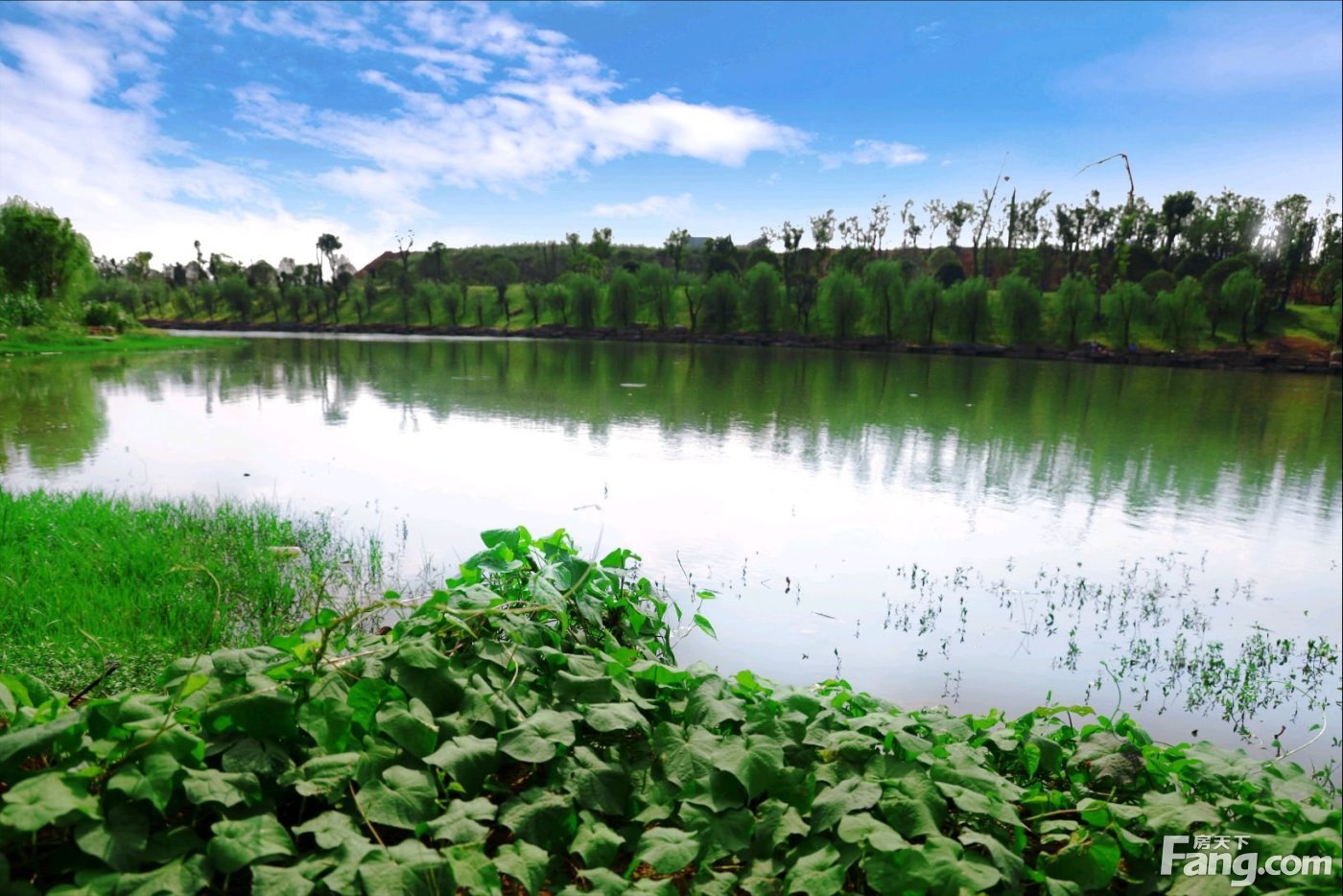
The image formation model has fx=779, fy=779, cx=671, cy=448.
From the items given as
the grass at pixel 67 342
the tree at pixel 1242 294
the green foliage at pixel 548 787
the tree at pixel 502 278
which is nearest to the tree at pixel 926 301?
the tree at pixel 1242 294

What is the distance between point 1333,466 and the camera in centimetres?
1759

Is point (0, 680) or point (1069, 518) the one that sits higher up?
point (0, 680)

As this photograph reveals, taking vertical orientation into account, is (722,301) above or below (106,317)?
above

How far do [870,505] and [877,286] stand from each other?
2674 inches

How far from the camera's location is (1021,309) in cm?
7275

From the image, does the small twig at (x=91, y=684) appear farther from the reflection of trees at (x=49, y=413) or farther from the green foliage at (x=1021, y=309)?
the green foliage at (x=1021, y=309)

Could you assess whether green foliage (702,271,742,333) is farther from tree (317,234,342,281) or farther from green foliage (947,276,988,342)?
tree (317,234,342,281)

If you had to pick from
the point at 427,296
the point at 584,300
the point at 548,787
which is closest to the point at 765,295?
the point at 584,300

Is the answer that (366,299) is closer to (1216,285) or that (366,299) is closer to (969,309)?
(969,309)

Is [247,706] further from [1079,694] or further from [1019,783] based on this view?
[1079,694]

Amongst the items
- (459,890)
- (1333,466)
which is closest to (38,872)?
(459,890)

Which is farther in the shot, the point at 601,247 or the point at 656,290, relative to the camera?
the point at 601,247

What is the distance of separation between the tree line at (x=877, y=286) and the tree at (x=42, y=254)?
0.42 ft

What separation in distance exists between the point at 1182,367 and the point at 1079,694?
63.0 m
